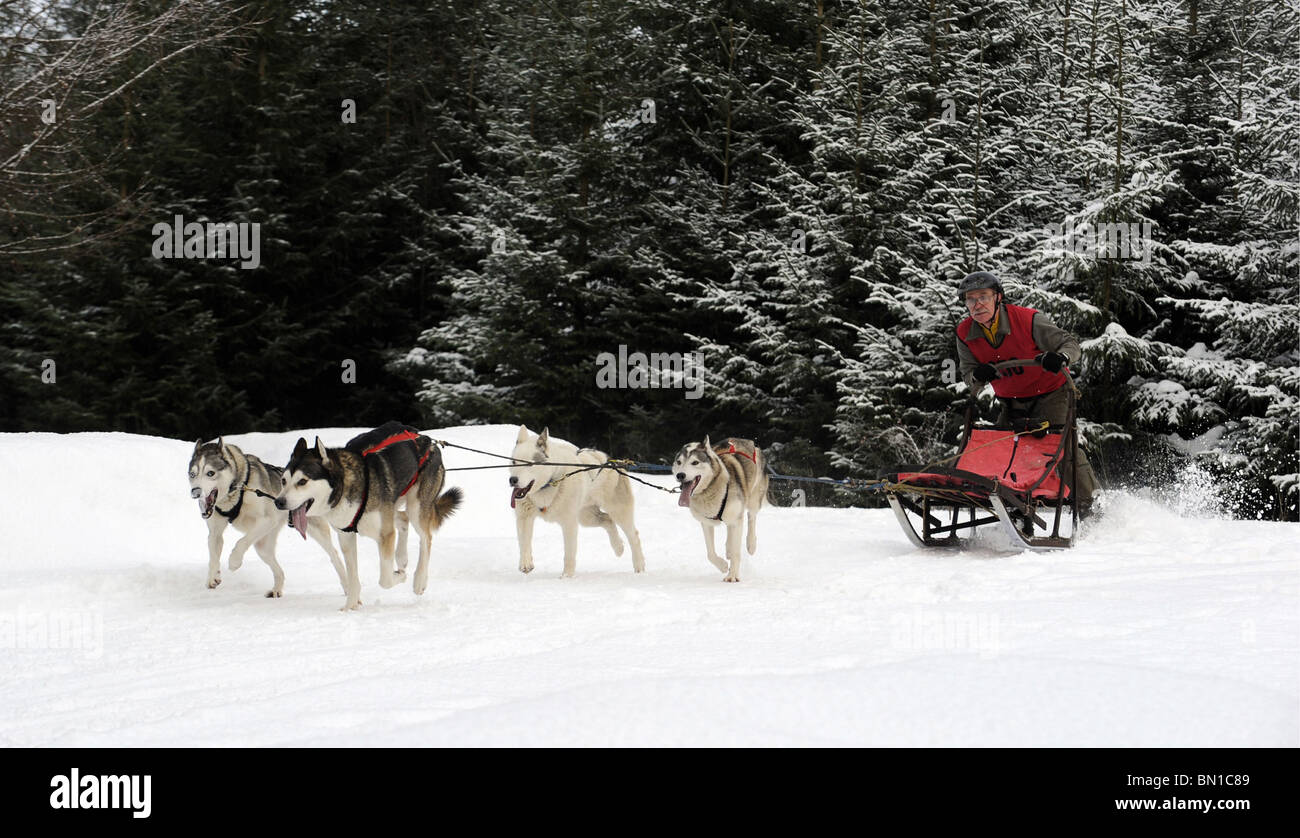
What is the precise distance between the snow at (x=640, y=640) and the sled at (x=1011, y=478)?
1.06ft

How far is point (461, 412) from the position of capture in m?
17.3

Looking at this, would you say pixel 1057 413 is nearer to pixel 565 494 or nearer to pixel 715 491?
pixel 715 491

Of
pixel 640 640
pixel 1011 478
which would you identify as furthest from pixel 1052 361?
pixel 640 640

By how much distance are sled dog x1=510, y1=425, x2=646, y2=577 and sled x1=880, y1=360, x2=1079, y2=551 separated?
1.88 m

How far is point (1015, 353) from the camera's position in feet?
24.7

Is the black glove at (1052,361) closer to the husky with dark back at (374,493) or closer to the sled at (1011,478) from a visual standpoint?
the sled at (1011,478)

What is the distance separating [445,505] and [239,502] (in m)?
1.29

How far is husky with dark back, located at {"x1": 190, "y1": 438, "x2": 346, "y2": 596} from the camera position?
5770 millimetres

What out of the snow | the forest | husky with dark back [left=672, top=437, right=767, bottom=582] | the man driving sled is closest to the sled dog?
the snow

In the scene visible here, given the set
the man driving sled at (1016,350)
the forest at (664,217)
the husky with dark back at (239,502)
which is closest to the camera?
the husky with dark back at (239,502)

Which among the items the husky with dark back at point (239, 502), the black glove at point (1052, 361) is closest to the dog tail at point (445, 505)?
the husky with dark back at point (239, 502)

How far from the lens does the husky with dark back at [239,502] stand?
5.77 metres
